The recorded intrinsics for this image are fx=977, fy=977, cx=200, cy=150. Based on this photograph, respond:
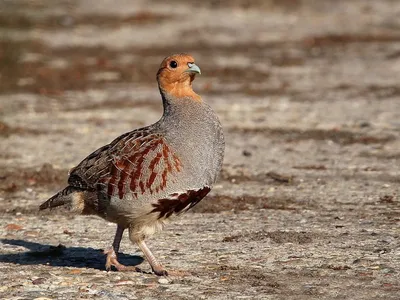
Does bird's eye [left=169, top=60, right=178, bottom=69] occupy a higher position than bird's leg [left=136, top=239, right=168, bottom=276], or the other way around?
bird's eye [left=169, top=60, right=178, bottom=69]

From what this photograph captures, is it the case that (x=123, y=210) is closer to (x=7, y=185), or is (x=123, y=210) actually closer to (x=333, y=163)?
(x=7, y=185)

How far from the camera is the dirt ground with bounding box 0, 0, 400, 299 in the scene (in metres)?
7.10

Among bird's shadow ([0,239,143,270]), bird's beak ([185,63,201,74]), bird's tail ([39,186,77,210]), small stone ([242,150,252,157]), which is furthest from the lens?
small stone ([242,150,252,157])

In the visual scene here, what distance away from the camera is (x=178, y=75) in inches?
289

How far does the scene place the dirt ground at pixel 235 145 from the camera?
710cm

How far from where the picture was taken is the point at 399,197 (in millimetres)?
9375

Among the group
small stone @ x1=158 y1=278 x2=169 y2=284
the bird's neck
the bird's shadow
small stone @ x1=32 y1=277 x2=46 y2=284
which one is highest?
the bird's neck

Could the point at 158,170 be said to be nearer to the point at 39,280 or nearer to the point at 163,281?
the point at 163,281

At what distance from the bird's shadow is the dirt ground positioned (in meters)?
0.02

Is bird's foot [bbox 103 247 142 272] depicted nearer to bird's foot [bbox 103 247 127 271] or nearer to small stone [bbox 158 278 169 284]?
bird's foot [bbox 103 247 127 271]

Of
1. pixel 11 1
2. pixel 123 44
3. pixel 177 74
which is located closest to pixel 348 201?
pixel 177 74

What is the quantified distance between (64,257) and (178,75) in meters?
1.77

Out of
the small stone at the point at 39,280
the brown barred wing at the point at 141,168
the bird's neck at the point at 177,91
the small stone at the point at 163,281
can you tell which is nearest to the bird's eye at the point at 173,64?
the bird's neck at the point at 177,91

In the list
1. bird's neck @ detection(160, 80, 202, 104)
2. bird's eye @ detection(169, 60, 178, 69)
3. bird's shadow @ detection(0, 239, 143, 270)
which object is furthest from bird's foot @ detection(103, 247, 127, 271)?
bird's eye @ detection(169, 60, 178, 69)
